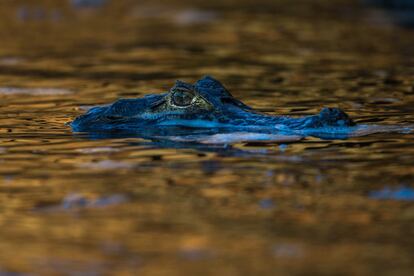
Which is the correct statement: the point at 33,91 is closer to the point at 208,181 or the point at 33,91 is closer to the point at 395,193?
the point at 208,181

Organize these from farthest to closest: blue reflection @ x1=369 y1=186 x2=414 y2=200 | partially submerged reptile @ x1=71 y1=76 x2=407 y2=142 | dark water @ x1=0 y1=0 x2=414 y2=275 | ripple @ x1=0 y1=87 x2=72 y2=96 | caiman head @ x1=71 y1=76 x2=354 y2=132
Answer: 1. ripple @ x1=0 y1=87 x2=72 y2=96
2. caiman head @ x1=71 y1=76 x2=354 y2=132
3. partially submerged reptile @ x1=71 y1=76 x2=407 y2=142
4. blue reflection @ x1=369 y1=186 x2=414 y2=200
5. dark water @ x1=0 y1=0 x2=414 y2=275

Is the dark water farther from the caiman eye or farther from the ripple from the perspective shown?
the caiman eye

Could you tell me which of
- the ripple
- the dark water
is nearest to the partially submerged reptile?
the dark water

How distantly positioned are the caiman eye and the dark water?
0.59 metres

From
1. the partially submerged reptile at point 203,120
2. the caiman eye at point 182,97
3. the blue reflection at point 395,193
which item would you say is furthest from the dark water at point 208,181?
the caiman eye at point 182,97

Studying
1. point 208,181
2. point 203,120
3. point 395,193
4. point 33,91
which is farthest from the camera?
point 33,91

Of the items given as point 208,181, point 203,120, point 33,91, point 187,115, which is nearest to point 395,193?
point 208,181

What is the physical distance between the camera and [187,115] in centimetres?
751

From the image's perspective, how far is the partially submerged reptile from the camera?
23.2 ft

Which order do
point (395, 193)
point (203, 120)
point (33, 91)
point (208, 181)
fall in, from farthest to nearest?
1. point (33, 91)
2. point (203, 120)
3. point (208, 181)
4. point (395, 193)

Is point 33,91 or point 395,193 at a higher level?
point 33,91

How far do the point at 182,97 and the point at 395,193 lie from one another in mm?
2523

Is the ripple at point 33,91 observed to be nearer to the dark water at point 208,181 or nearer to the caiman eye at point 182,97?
the dark water at point 208,181

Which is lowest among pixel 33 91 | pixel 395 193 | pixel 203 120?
pixel 395 193
